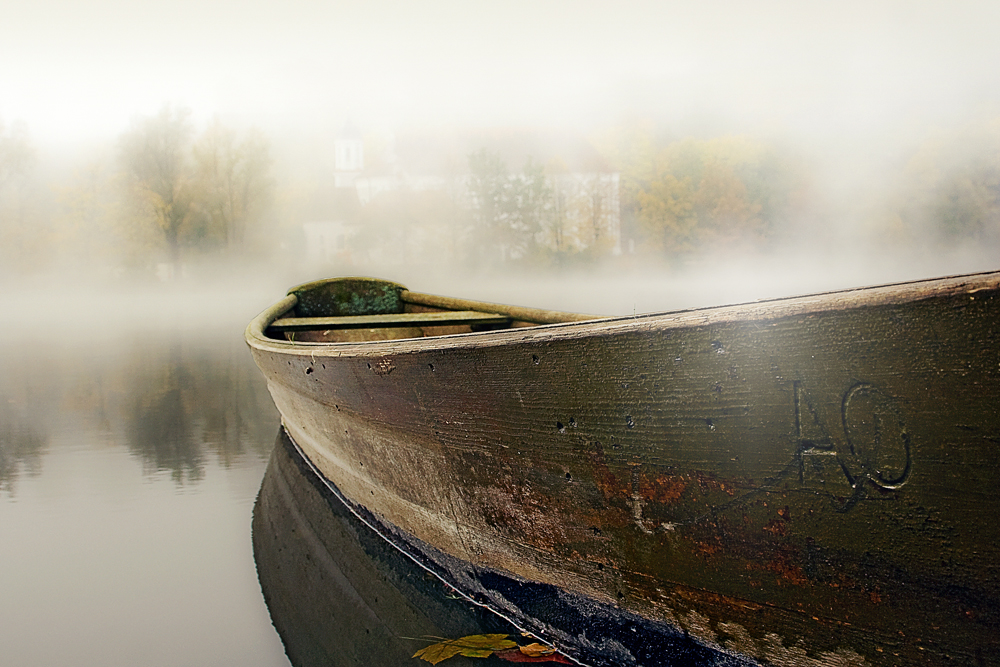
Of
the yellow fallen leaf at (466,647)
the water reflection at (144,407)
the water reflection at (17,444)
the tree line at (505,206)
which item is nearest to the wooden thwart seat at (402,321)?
the water reflection at (144,407)

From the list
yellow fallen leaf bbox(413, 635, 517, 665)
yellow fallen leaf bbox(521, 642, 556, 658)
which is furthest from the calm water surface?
yellow fallen leaf bbox(521, 642, 556, 658)

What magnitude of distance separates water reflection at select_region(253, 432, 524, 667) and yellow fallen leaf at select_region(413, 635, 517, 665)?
2 centimetres

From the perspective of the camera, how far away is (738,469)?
111 centimetres

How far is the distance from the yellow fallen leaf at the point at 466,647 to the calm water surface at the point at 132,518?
1.38 feet

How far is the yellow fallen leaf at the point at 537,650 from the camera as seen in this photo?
1635 millimetres

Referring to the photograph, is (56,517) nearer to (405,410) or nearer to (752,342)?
(405,410)

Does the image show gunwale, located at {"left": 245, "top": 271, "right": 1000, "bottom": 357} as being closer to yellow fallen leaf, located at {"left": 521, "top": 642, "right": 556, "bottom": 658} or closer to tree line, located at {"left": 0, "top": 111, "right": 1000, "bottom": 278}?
yellow fallen leaf, located at {"left": 521, "top": 642, "right": 556, "bottom": 658}

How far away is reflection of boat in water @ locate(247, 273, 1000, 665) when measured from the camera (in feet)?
3.04

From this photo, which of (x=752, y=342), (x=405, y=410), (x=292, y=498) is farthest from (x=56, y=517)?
(x=752, y=342)

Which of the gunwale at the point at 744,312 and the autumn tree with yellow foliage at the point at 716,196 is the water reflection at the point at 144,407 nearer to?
the gunwale at the point at 744,312

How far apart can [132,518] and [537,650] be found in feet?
7.61

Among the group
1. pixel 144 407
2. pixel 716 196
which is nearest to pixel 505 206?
pixel 716 196

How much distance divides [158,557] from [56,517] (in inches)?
35.3

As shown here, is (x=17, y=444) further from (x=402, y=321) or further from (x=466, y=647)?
(x=466, y=647)
